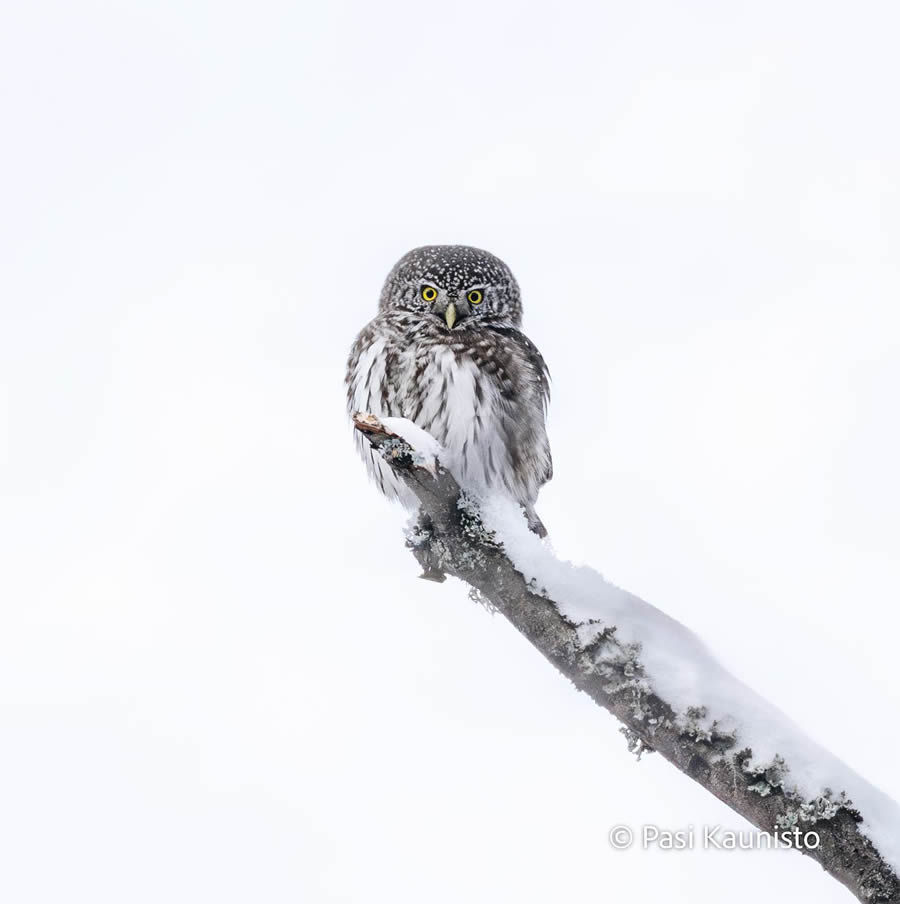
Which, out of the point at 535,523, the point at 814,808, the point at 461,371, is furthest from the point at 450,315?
the point at 814,808

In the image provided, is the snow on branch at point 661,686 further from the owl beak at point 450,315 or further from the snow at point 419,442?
the owl beak at point 450,315

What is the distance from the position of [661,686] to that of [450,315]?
2.87 metres

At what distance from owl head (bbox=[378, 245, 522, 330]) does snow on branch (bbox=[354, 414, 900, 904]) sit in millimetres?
2020

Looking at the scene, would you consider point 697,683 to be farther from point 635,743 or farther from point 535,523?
point 535,523

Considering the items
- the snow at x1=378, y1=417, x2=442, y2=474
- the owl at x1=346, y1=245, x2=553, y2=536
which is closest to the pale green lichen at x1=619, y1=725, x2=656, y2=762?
the snow at x1=378, y1=417, x2=442, y2=474

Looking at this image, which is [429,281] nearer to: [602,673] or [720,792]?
[602,673]

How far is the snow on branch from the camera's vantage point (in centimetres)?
252

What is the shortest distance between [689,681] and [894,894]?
0.65 meters

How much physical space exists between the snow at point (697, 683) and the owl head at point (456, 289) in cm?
235

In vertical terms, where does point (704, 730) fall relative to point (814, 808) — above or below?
above

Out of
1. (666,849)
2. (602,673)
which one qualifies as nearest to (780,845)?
(666,849)

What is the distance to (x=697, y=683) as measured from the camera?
2775 millimetres

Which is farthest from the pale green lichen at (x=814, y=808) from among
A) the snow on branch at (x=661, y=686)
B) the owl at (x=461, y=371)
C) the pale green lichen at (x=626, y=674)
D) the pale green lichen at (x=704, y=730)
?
the owl at (x=461, y=371)

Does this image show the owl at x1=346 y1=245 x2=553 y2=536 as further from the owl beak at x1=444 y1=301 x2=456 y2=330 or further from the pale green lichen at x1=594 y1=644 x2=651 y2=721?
the pale green lichen at x1=594 y1=644 x2=651 y2=721
